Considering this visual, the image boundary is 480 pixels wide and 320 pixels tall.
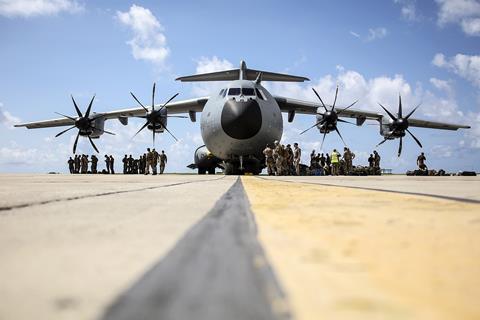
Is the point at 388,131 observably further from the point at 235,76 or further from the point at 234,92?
the point at 234,92

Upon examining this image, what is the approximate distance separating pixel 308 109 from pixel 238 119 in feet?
29.9

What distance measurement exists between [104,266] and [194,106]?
75.3ft

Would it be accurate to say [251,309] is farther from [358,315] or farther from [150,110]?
[150,110]

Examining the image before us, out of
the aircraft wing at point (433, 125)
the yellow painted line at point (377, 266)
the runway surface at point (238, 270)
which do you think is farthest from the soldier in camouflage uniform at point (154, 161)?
the yellow painted line at point (377, 266)

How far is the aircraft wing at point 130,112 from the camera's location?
2344 centimetres

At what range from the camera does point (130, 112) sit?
976 inches

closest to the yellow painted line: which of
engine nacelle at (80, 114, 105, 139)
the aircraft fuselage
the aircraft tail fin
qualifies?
the aircraft fuselage

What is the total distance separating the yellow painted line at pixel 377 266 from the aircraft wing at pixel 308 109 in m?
21.0

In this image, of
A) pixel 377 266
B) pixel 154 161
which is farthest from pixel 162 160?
pixel 377 266

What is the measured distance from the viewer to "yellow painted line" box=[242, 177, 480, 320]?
32.7 inches

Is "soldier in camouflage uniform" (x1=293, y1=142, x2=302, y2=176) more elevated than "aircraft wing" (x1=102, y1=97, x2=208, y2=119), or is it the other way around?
"aircraft wing" (x1=102, y1=97, x2=208, y2=119)

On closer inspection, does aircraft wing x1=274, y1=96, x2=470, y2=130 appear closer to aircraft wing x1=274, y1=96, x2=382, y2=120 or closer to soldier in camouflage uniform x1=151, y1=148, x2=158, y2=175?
aircraft wing x1=274, y1=96, x2=382, y2=120

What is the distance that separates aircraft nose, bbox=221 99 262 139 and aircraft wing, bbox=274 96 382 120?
7041 millimetres

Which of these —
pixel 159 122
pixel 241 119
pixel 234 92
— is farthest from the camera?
pixel 159 122
